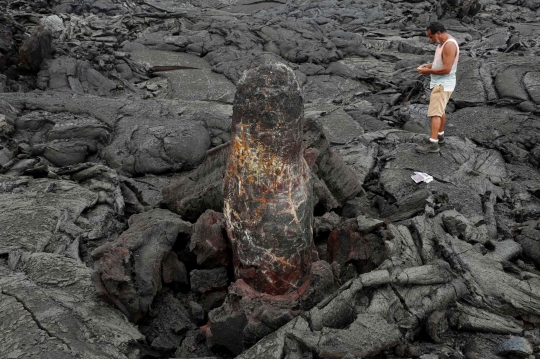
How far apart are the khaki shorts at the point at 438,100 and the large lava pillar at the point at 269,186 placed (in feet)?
12.0

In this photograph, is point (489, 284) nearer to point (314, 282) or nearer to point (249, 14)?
point (314, 282)

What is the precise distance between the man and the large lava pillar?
3609mm

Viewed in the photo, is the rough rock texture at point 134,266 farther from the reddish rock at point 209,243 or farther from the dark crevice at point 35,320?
the dark crevice at point 35,320

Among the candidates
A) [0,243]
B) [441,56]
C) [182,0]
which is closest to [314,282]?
[0,243]

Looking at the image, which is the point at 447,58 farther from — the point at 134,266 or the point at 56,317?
the point at 56,317

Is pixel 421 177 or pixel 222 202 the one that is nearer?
pixel 222 202

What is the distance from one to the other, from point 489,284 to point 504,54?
8453mm

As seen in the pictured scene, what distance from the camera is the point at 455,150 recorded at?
6438 millimetres

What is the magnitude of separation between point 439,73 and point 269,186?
4.01 metres

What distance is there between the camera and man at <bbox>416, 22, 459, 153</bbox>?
225 inches

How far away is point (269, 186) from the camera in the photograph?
2918 millimetres

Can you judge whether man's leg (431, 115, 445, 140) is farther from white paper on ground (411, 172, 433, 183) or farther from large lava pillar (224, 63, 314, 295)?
large lava pillar (224, 63, 314, 295)

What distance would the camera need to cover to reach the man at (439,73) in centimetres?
573

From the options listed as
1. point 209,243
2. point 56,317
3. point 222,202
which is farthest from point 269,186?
point 56,317
